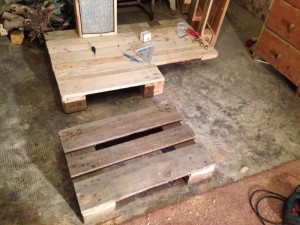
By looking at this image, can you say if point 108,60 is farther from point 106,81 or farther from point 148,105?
point 148,105

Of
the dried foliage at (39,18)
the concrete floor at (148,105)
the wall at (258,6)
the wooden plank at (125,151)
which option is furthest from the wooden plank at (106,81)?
the wall at (258,6)

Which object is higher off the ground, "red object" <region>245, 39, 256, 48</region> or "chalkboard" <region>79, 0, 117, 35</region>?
"chalkboard" <region>79, 0, 117, 35</region>

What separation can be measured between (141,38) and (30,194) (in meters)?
1.53

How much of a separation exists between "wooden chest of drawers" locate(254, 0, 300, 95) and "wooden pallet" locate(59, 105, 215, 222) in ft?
4.19

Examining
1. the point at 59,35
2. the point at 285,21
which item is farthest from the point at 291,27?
the point at 59,35

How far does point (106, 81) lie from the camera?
2.01m

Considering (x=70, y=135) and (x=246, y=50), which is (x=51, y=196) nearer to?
(x=70, y=135)

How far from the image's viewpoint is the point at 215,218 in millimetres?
1568

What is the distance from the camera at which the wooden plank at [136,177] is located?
1391 millimetres

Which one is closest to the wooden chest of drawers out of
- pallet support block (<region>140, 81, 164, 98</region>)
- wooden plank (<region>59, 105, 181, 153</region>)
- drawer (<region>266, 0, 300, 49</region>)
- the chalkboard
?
drawer (<region>266, 0, 300, 49</region>)

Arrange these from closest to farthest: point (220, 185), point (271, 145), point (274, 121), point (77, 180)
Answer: point (77, 180)
point (220, 185)
point (271, 145)
point (274, 121)

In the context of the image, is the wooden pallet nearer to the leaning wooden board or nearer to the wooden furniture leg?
the leaning wooden board

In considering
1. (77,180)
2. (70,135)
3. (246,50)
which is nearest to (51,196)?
(77,180)

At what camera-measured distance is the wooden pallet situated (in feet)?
4.67
